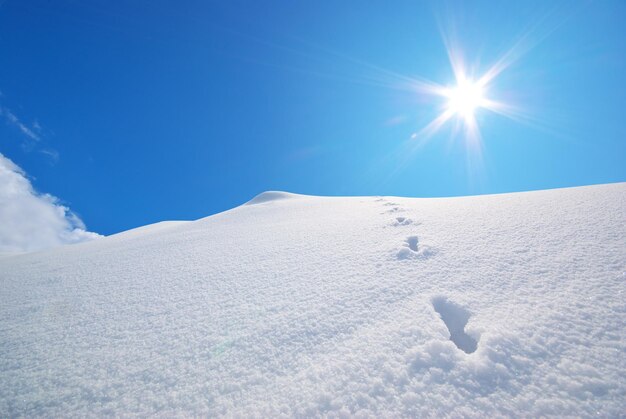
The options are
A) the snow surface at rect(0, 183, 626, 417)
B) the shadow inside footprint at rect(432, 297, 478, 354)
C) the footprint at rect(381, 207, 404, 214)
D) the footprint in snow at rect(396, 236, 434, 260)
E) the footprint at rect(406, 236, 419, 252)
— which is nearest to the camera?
the snow surface at rect(0, 183, 626, 417)

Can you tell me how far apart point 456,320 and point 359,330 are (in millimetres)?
783

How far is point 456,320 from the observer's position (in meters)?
2.04

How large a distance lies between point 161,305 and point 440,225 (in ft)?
12.9

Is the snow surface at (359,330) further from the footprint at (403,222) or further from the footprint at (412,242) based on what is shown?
the footprint at (403,222)

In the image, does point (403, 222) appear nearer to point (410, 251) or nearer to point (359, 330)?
point (410, 251)

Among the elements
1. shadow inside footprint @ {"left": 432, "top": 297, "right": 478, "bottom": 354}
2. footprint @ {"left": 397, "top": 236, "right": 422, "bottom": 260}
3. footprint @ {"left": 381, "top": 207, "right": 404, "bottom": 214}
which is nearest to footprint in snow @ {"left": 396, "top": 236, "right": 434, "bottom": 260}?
footprint @ {"left": 397, "top": 236, "right": 422, "bottom": 260}

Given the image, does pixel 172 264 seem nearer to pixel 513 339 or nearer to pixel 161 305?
pixel 161 305

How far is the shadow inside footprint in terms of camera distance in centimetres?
184

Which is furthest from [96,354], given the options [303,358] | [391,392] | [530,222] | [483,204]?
[483,204]

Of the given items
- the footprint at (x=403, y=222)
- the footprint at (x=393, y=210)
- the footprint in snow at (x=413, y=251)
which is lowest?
the footprint in snow at (x=413, y=251)

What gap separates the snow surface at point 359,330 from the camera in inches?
58.2

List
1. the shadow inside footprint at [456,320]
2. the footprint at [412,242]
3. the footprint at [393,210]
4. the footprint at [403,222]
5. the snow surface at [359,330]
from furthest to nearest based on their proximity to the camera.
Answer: the footprint at [393,210], the footprint at [403,222], the footprint at [412,242], the shadow inside footprint at [456,320], the snow surface at [359,330]

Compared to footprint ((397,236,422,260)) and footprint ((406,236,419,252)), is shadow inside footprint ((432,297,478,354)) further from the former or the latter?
footprint ((406,236,419,252))

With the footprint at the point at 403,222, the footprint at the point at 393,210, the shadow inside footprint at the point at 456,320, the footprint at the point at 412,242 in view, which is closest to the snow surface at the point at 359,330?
the shadow inside footprint at the point at 456,320
